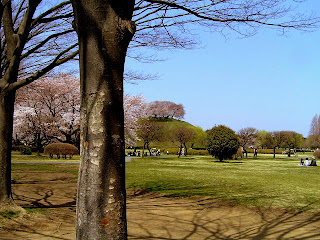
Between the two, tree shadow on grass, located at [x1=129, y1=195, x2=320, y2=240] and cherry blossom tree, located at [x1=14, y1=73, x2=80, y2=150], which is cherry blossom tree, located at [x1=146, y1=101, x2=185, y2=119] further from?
tree shadow on grass, located at [x1=129, y1=195, x2=320, y2=240]

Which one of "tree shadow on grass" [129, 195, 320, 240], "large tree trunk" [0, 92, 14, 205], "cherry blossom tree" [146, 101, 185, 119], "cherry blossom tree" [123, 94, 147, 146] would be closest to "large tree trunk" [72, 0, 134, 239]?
"tree shadow on grass" [129, 195, 320, 240]

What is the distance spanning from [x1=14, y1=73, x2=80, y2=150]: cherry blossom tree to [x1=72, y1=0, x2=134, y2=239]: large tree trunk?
30187 mm

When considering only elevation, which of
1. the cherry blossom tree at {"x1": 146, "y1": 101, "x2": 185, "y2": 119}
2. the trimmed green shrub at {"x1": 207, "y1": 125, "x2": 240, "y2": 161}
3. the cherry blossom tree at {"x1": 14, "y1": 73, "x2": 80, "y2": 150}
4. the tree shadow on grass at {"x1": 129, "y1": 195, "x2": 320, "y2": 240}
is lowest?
the tree shadow on grass at {"x1": 129, "y1": 195, "x2": 320, "y2": 240}

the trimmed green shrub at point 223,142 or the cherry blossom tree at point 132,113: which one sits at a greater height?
the cherry blossom tree at point 132,113

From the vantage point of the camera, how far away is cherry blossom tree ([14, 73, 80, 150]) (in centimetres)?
3238

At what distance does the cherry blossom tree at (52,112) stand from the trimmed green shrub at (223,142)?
14175 millimetres

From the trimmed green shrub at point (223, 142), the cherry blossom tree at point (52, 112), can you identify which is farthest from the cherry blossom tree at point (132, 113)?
the trimmed green shrub at point (223, 142)

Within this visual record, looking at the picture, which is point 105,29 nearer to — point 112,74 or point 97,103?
point 112,74

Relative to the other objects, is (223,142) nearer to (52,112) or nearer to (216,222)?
(52,112)

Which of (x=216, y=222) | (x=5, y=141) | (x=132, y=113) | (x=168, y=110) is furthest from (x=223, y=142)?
(x=168, y=110)

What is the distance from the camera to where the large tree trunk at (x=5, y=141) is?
273 inches

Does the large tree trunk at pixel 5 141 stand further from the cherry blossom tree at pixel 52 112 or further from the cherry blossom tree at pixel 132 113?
the cherry blossom tree at pixel 132 113

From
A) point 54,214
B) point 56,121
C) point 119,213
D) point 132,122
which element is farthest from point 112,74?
point 132,122

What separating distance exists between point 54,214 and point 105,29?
5.33m
